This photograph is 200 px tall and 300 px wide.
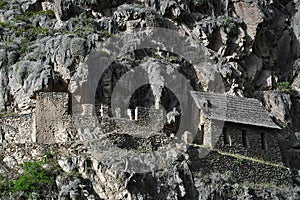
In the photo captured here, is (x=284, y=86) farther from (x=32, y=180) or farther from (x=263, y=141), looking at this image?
(x=32, y=180)

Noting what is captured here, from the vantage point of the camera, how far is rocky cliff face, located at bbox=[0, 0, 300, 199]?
48.6 meters

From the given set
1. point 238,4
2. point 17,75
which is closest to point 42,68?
point 17,75

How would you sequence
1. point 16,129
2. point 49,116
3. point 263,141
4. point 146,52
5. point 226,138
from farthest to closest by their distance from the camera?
1. point 146,52
2. point 263,141
3. point 226,138
4. point 16,129
5. point 49,116

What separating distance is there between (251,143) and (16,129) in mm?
14311

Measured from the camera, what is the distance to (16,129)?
151ft

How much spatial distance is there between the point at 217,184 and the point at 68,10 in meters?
18.4

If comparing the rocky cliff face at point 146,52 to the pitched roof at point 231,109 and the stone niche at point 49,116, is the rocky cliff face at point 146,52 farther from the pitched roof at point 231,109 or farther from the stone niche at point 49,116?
the pitched roof at point 231,109

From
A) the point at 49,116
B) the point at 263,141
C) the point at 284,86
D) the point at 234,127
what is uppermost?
the point at 284,86

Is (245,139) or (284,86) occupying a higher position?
(284,86)

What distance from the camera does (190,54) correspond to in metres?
54.2

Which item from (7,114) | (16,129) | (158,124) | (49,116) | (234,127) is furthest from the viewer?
(7,114)

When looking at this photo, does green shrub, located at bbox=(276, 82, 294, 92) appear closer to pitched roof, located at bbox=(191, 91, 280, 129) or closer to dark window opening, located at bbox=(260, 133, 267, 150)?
pitched roof, located at bbox=(191, 91, 280, 129)

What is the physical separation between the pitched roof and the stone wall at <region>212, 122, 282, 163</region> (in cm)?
38

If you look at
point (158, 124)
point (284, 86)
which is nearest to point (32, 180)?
point (158, 124)
